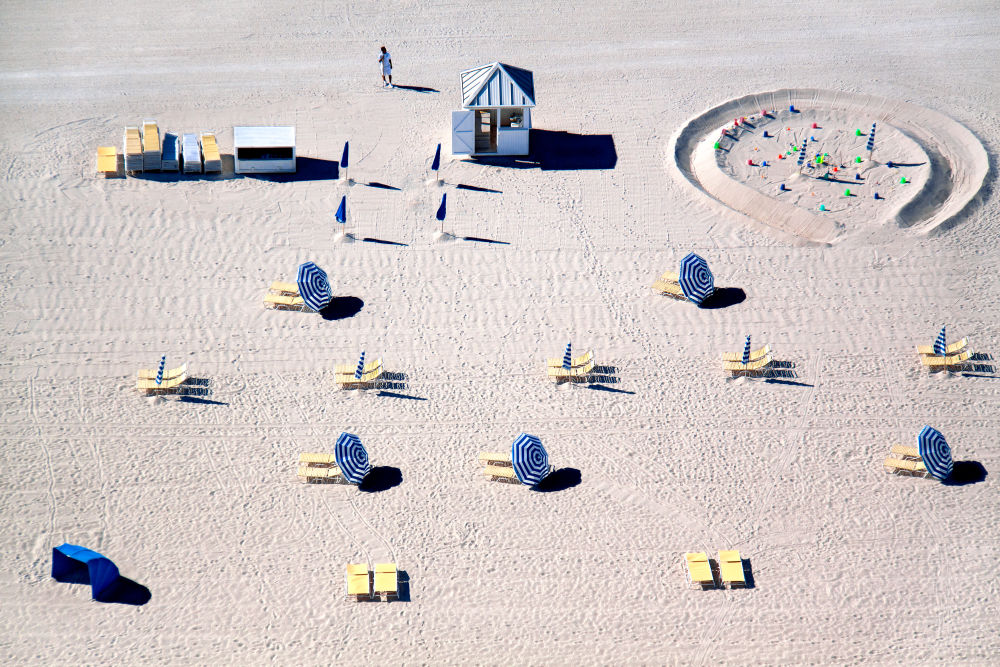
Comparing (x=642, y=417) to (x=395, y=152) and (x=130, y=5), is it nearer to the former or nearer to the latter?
(x=395, y=152)

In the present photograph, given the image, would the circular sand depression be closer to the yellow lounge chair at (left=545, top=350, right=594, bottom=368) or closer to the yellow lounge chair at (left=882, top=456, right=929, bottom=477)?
the yellow lounge chair at (left=545, top=350, right=594, bottom=368)

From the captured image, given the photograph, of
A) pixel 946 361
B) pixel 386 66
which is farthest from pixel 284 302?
pixel 946 361

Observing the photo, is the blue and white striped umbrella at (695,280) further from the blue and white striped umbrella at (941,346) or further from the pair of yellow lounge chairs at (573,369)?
the blue and white striped umbrella at (941,346)

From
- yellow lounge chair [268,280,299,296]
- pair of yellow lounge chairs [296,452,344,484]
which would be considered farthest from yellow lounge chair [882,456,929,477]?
yellow lounge chair [268,280,299,296]

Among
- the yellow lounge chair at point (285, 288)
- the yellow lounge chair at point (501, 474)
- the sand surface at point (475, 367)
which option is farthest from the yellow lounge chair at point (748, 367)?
the yellow lounge chair at point (285, 288)

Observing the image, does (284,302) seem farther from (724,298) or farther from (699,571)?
(699,571)

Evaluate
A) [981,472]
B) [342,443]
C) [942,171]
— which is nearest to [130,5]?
[342,443]
